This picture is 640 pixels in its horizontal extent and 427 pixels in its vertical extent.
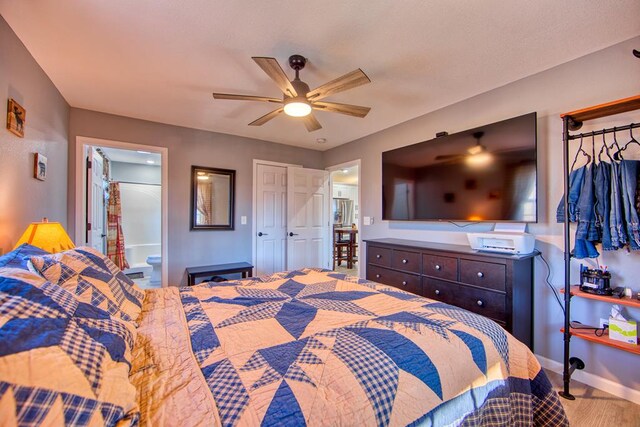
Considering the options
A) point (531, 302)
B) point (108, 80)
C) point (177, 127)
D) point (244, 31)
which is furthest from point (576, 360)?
point (177, 127)

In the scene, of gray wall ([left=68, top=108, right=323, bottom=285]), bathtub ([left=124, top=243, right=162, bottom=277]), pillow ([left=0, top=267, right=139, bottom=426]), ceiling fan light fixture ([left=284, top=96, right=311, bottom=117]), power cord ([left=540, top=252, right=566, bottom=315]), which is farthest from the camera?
bathtub ([left=124, top=243, right=162, bottom=277])

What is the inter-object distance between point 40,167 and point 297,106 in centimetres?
208

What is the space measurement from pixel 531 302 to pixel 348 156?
116 inches

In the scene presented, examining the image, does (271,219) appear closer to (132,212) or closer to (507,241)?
(507,241)

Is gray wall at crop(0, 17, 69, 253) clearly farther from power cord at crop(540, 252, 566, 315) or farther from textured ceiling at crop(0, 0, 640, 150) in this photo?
power cord at crop(540, 252, 566, 315)

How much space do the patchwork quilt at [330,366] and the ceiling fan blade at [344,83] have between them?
139cm

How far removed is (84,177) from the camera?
3158 millimetres

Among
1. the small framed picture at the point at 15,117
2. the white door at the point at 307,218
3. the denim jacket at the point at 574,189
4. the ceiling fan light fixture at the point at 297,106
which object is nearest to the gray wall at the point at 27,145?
the small framed picture at the point at 15,117

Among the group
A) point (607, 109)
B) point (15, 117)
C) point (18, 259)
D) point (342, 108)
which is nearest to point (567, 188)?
point (607, 109)

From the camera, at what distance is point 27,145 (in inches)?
80.0

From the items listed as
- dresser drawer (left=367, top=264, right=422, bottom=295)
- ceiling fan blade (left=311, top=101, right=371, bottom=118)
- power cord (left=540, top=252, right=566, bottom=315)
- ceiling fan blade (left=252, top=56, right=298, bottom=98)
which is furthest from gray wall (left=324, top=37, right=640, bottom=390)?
ceiling fan blade (left=252, top=56, right=298, bottom=98)

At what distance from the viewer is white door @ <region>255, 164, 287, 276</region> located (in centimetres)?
425

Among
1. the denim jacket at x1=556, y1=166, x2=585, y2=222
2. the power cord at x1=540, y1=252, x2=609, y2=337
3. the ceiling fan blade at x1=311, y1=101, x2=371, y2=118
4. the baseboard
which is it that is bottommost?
the baseboard

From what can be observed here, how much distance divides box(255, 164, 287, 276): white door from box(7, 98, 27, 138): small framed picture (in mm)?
2575
